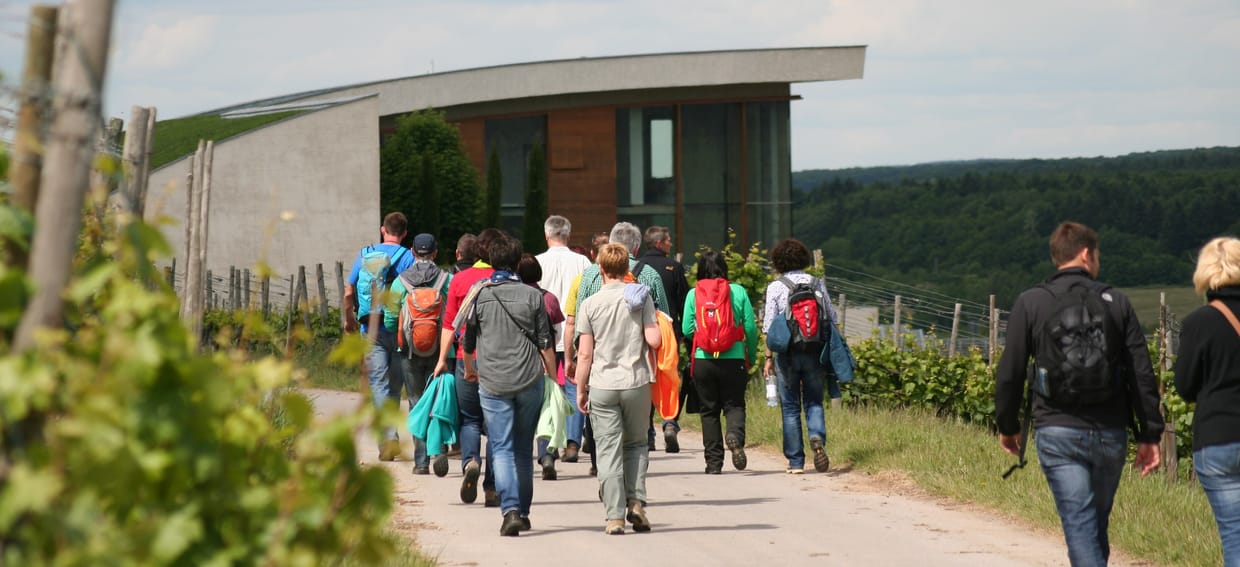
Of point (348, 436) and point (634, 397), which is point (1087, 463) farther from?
point (348, 436)

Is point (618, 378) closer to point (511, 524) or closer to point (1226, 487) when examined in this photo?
point (511, 524)

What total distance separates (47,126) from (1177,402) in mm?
12008

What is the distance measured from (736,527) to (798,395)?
2.87m

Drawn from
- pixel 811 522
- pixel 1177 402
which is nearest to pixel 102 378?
pixel 811 522

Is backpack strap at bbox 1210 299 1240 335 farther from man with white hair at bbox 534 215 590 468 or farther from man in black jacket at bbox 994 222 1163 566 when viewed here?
man with white hair at bbox 534 215 590 468

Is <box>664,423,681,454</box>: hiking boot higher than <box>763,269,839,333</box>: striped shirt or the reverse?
the reverse

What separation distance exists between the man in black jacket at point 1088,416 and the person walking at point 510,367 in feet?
10.9

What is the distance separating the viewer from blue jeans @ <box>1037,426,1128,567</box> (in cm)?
640

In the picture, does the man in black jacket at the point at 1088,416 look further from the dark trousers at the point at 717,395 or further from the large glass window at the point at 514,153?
the large glass window at the point at 514,153

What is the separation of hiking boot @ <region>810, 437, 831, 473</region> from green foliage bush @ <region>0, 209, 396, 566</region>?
29.8ft

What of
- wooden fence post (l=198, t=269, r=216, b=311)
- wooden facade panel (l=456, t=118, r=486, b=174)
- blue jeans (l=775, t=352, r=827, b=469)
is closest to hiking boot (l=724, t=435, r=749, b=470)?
blue jeans (l=775, t=352, r=827, b=469)

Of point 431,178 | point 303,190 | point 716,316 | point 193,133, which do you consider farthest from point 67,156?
point 193,133

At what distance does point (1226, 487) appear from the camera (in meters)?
6.29

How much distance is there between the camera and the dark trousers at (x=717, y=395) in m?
12.0
